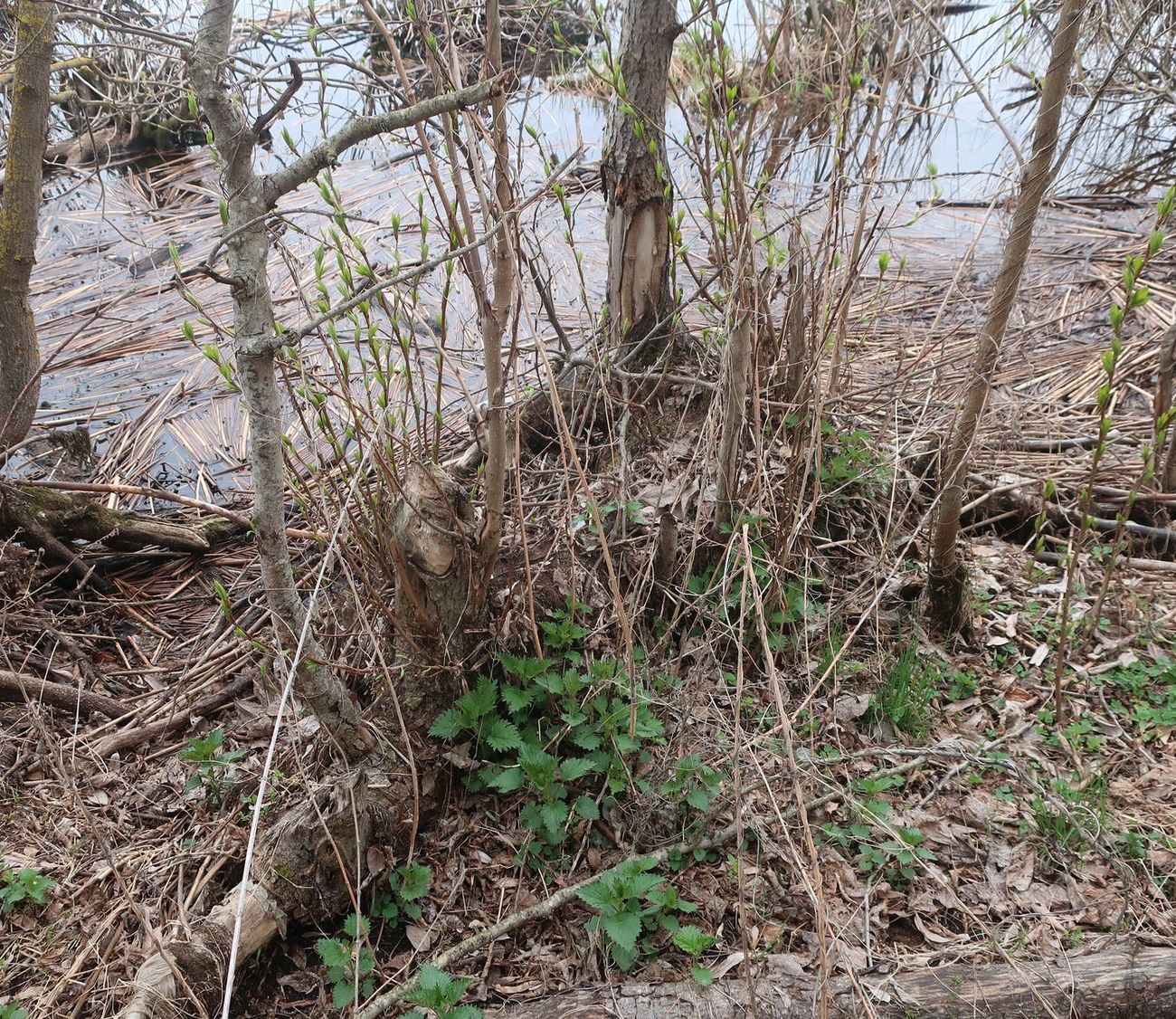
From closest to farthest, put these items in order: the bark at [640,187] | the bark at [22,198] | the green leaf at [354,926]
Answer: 1. the green leaf at [354,926]
2. the bark at [640,187]
3. the bark at [22,198]

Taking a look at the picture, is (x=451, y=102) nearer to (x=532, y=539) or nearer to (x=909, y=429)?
(x=532, y=539)

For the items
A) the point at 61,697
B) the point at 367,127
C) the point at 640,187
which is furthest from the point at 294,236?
the point at 367,127

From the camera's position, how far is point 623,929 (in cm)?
199

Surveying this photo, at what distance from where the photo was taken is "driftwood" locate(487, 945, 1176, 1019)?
1.91m

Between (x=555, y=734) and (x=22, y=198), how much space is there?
3.12m

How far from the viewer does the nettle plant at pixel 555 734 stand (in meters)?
2.30

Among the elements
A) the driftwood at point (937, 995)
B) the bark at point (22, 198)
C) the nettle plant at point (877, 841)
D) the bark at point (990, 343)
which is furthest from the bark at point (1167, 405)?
the bark at point (22, 198)

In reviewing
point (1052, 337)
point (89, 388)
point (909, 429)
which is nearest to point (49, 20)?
point (89, 388)

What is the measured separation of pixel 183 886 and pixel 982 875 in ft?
6.99

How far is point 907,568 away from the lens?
3.05 meters

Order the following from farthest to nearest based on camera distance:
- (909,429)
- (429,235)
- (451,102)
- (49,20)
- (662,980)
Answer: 1. (429,235)
2. (909,429)
3. (49,20)
4. (662,980)
5. (451,102)

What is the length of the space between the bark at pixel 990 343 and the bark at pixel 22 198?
3.40m

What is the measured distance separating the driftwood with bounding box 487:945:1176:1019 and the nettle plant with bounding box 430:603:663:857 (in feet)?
1.45

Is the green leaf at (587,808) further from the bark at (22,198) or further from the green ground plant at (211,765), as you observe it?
the bark at (22,198)
